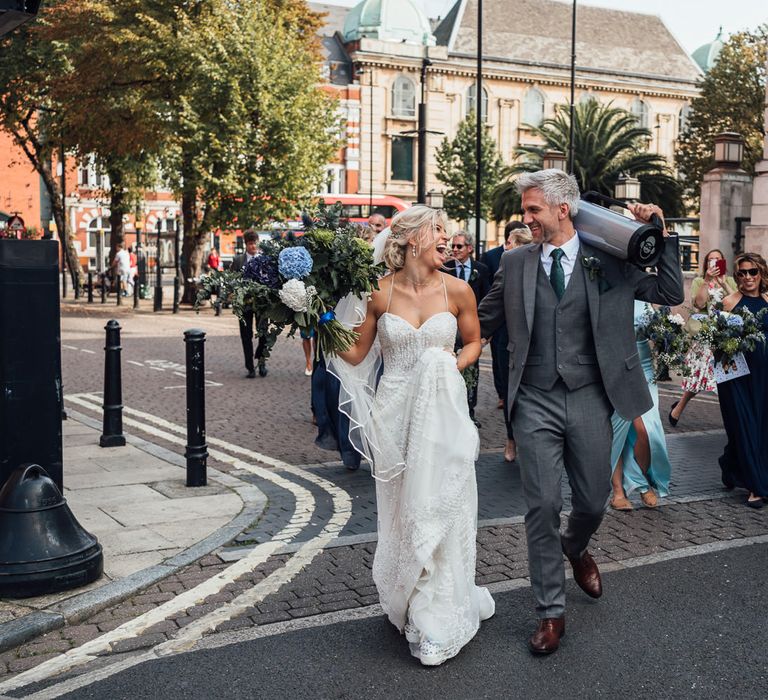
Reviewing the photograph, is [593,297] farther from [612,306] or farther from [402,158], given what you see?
[402,158]

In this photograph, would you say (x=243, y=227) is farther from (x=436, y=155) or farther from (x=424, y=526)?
(x=436, y=155)

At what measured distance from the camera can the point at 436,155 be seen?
2323 inches

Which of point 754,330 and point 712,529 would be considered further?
point 754,330

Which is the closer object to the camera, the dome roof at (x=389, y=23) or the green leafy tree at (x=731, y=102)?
the green leafy tree at (x=731, y=102)

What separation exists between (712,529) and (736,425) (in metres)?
1.25

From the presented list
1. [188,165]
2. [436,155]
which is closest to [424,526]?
[188,165]

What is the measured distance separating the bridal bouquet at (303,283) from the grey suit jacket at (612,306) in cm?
67

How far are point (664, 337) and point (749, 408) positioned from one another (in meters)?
1.03

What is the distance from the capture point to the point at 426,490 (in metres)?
4.38

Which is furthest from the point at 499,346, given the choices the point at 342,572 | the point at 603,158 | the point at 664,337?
the point at 603,158

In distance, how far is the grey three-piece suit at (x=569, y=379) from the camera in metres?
4.51

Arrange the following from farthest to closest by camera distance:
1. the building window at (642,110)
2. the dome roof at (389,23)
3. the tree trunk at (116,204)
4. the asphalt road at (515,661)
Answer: the building window at (642,110) → the dome roof at (389,23) → the tree trunk at (116,204) → the asphalt road at (515,661)

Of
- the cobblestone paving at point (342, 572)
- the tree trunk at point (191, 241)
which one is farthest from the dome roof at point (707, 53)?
the cobblestone paving at point (342, 572)

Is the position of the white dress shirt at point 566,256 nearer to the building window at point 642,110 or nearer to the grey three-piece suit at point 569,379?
the grey three-piece suit at point 569,379
